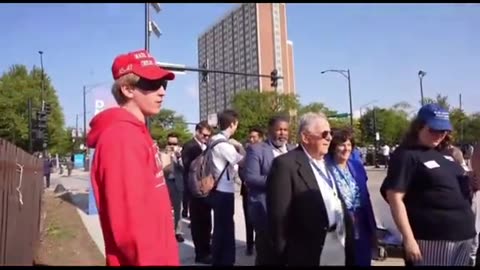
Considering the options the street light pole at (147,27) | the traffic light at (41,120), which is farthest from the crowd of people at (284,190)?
the traffic light at (41,120)

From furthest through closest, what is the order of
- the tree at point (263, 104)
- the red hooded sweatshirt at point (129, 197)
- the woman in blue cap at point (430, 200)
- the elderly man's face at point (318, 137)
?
1. the tree at point (263, 104)
2. the elderly man's face at point (318, 137)
3. the woman in blue cap at point (430, 200)
4. the red hooded sweatshirt at point (129, 197)

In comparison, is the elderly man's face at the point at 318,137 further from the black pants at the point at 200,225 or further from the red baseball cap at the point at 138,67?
the black pants at the point at 200,225

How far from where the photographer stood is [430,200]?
133 inches

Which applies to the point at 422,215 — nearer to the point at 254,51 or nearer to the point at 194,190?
the point at 194,190

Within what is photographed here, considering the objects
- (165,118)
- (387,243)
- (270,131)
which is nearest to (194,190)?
(270,131)

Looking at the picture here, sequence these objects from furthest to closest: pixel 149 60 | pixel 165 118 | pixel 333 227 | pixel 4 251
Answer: pixel 165 118 < pixel 333 227 < pixel 4 251 < pixel 149 60

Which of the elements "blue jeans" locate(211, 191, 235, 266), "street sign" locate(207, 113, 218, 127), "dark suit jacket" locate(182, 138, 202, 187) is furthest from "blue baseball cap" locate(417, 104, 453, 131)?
"street sign" locate(207, 113, 218, 127)

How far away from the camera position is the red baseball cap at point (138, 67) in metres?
2.26

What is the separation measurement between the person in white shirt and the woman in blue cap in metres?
2.46

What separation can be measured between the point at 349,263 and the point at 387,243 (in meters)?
2.71

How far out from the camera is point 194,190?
5.98m

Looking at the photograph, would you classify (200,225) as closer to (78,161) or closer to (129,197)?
(129,197)

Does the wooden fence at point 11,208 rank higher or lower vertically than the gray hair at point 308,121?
lower

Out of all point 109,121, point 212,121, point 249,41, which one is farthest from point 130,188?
point 249,41
